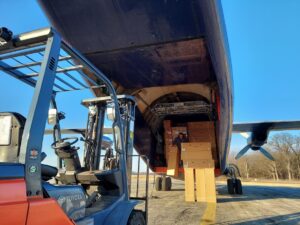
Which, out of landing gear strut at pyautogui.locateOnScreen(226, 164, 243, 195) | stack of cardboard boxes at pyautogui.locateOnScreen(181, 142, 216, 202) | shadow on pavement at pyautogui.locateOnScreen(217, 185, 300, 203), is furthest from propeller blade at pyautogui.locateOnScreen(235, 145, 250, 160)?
stack of cardboard boxes at pyautogui.locateOnScreen(181, 142, 216, 202)

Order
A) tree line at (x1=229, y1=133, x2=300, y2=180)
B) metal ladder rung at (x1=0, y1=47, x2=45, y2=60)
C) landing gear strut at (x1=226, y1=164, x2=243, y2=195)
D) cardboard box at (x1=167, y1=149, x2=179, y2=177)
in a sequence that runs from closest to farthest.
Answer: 1. metal ladder rung at (x1=0, y1=47, x2=45, y2=60)
2. cardboard box at (x1=167, y1=149, x2=179, y2=177)
3. landing gear strut at (x1=226, y1=164, x2=243, y2=195)
4. tree line at (x1=229, y1=133, x2=300, y2=180)

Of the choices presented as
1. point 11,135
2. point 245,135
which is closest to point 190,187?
point 245,135

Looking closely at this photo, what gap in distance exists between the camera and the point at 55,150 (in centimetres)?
288

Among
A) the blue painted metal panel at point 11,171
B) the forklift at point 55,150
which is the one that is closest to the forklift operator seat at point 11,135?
the forklift at point 55,150

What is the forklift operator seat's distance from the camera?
1.80 m

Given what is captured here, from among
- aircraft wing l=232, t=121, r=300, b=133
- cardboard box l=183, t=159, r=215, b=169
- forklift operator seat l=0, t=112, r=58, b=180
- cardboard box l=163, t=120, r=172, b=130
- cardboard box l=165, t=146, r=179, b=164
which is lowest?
forklift operator seat l=0, t=112, r=58, b=180

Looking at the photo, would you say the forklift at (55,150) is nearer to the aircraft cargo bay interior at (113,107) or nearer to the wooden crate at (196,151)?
the aircraft cargo bay interior at (113,107)

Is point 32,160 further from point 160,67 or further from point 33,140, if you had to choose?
point 160,67

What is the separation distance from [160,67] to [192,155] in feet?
13.4

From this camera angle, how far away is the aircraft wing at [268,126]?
1173 centimetres

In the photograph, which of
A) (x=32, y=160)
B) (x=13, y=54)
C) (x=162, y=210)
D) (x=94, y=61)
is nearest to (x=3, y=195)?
(x=32, y=160)

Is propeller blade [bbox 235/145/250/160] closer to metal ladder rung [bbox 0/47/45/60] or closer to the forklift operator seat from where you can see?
metal ladder rung [bbox 0/47/45/60]

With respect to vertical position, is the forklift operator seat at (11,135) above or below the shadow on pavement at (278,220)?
above

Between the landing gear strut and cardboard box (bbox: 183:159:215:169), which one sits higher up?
cardboard box (bbox: 183:159:215:169)
